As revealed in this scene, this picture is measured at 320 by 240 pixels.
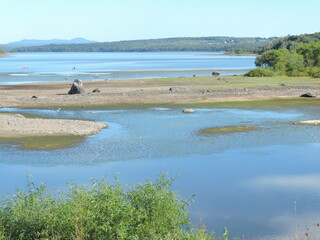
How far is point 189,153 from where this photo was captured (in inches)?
944

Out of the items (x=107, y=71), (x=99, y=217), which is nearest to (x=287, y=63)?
(x=107, y=71)

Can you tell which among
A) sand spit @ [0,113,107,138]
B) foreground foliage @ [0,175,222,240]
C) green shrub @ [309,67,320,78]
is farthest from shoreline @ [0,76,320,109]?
foreground foliage @ [0,175,222,240]

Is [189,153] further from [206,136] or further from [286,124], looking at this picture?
[286,124]

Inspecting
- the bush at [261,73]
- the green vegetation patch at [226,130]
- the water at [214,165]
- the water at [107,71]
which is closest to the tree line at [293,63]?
the bush at [261,73]

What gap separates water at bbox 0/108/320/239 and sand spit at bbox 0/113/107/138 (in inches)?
42.5

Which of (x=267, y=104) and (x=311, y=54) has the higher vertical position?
(x=311, y=54)

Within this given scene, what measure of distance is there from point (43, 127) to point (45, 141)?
2956 millimetres

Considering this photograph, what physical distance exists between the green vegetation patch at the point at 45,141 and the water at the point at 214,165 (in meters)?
0.73

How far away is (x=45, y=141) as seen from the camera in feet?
88.2

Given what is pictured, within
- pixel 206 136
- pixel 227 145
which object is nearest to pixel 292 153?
pixel 227 145

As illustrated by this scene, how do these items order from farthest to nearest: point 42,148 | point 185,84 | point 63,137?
point 185,84 < point 63,137 < point 42,148

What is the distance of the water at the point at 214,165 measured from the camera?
15289 millimetres

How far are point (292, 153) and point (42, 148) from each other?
11.4m

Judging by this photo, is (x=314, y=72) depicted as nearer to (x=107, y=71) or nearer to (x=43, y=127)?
(x=107, y=71)
